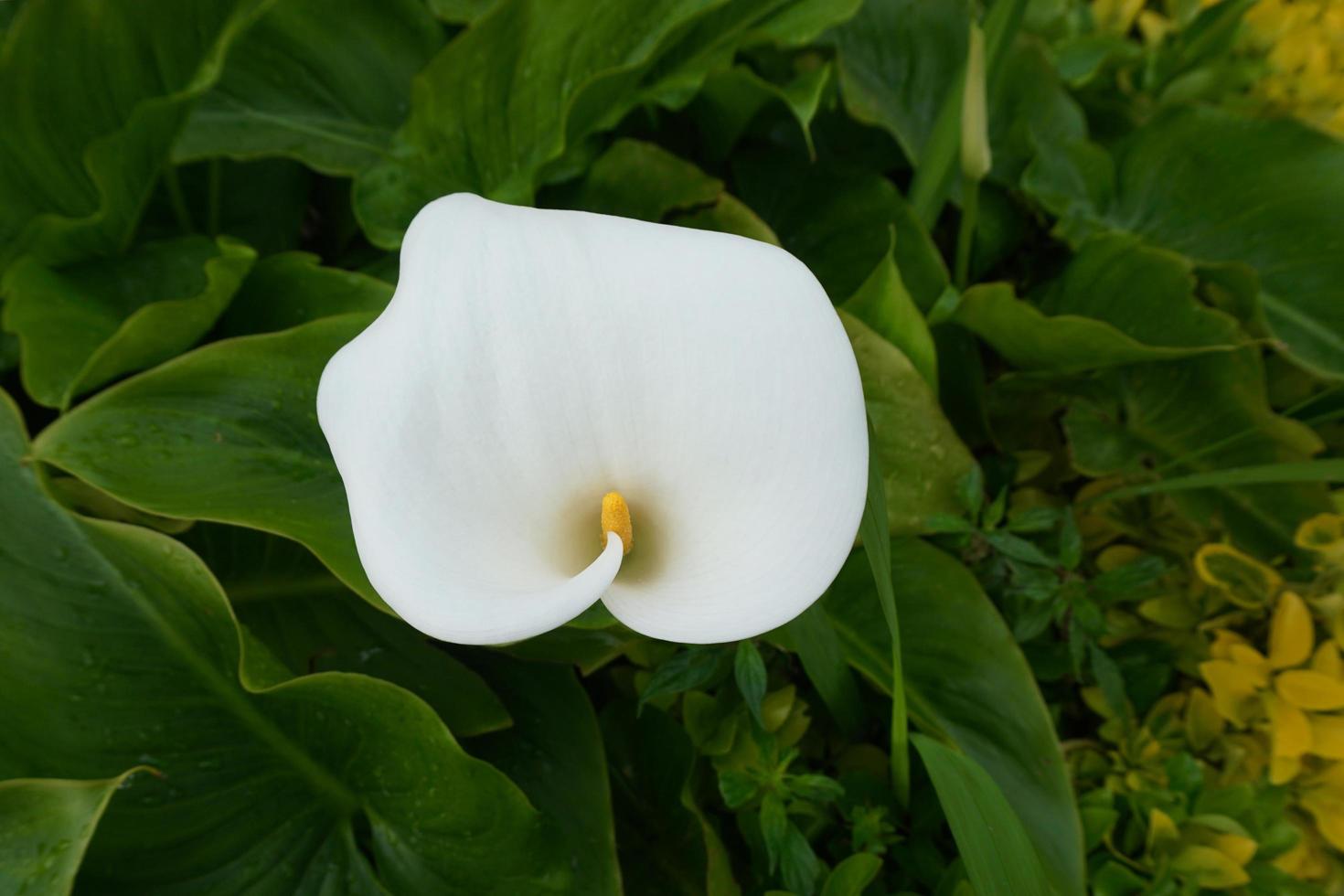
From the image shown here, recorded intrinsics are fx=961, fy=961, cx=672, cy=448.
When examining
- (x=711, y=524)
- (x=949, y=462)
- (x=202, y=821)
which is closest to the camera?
(x=711, y=524)

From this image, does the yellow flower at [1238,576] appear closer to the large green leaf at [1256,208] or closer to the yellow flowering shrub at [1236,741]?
the yellow flowering shrub at [1236,741]

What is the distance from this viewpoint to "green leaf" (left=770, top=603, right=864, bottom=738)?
0.57 meters

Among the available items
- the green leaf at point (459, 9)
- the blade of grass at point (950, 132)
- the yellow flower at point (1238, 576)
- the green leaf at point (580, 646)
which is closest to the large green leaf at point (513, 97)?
the green leaf at point (459, 9)

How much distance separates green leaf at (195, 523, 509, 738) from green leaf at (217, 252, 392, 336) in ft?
0.55

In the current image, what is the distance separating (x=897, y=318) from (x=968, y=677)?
0.83ft

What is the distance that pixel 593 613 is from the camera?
0.56 metres

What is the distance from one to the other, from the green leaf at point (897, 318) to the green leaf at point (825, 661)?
0.20 m

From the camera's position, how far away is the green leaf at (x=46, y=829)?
0.45 metres

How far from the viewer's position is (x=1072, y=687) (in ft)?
2.56

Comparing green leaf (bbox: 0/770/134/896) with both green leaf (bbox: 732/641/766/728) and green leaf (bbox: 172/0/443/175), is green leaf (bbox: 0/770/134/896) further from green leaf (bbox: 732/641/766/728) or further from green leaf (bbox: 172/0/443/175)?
green leaf (bbox: 172/0/443/175)

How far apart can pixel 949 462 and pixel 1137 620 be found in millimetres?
224

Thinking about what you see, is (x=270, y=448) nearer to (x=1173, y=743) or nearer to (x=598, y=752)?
(x=598, y=752)

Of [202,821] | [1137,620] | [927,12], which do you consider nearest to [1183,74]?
[927,12]

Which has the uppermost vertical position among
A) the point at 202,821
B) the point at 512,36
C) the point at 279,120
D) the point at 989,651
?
the point at 512,36
